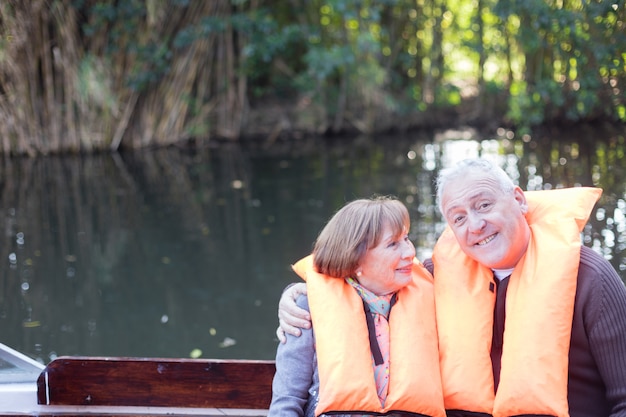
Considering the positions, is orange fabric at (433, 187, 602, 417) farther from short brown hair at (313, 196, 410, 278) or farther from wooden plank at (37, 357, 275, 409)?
wooden plank at (37, 357, 275, 409)

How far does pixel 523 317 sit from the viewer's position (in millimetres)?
1910

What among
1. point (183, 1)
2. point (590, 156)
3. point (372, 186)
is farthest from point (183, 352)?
point (183, 1)

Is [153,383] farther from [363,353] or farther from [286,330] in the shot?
[363,353]

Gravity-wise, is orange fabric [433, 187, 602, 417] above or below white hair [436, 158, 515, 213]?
below

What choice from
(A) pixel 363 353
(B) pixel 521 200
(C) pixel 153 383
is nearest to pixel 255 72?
(C) pixel 153 383

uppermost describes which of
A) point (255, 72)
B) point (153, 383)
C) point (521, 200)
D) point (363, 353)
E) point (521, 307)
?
point (255, 72)

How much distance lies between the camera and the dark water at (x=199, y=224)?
430 centimetres

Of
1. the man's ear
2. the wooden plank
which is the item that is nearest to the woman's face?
the man's ear

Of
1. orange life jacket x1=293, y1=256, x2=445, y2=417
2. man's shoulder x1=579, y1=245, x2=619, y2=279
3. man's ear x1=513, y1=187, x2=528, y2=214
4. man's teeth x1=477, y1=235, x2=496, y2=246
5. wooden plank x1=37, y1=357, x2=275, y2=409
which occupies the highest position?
man's ear x1=513, y1=187, x2=528, y2=214

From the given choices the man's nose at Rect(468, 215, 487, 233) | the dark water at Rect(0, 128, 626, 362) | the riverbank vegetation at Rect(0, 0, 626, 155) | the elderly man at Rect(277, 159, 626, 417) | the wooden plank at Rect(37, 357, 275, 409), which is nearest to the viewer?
the elderly man at Rect(277, 159, 626, 417)

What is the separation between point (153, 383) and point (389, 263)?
0.98 meters

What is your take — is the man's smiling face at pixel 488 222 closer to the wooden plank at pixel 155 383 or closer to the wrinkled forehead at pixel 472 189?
the wrinkled forehead at pixel 472 189

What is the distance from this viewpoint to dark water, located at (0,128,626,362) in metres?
4.30

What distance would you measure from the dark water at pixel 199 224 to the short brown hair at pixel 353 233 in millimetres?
1963
